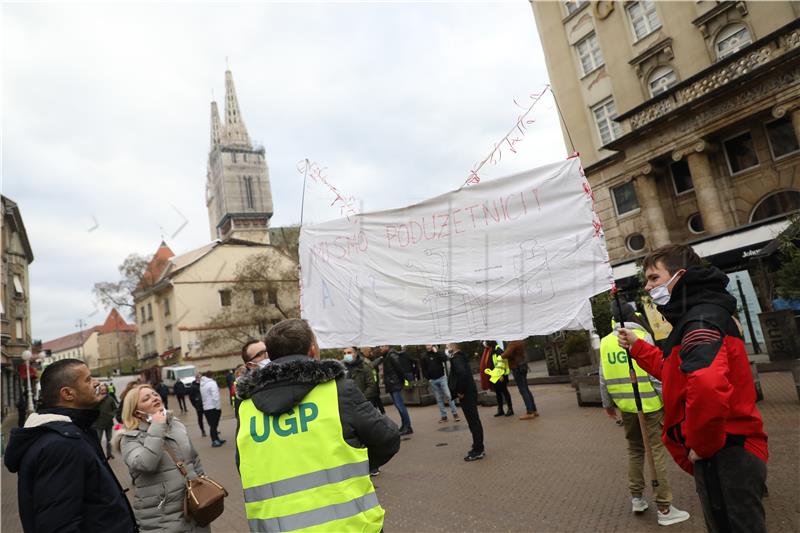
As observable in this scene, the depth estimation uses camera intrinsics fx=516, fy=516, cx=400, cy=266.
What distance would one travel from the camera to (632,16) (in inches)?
867

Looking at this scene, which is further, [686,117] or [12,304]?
[12,304]

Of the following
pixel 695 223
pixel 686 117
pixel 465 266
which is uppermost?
pixel 686 117

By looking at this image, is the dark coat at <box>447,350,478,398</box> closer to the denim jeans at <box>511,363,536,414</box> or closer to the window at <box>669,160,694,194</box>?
the denim jeans at <box>511,363,536,414</box>

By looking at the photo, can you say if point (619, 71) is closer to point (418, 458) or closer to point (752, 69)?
point (752, 69)

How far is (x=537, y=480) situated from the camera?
20.5 ft

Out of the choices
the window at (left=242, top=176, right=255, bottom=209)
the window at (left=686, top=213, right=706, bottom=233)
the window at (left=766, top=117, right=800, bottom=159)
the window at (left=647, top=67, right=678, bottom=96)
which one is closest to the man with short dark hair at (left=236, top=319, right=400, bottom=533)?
the window at (left=766, top=117, right=800, bottom=159)

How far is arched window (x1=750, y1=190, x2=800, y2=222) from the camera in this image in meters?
16.9

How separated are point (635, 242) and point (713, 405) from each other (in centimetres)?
2103

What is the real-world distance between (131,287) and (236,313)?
14966mm

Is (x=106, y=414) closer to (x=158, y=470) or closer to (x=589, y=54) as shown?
(x=158, y=470)

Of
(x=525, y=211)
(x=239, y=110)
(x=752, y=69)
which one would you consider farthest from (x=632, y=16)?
(x=239, y=110)

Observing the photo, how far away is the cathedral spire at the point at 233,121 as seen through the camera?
4151 inches

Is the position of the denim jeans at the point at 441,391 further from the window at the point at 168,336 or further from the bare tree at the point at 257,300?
the window at the point at 168,336

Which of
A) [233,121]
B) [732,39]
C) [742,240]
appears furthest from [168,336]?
[233,121]
